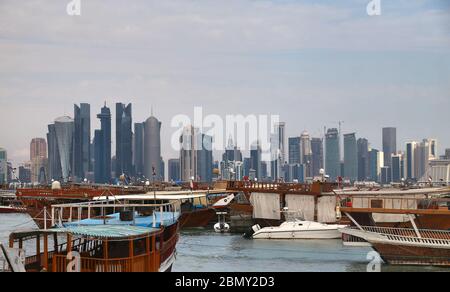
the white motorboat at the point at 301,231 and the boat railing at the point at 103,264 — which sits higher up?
the boat railing at the point at 103,264

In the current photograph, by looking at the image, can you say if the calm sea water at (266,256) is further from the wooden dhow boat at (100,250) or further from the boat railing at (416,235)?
the wooden dhow boat at (100,250)

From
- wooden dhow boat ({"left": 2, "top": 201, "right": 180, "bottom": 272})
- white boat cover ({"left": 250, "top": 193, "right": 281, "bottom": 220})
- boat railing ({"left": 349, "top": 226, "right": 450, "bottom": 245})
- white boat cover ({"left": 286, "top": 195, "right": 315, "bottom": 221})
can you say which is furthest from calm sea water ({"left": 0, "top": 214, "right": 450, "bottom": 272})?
wooden dhow boat ({"left": 2, "top": 201, "right": 180, "bottom": 272})

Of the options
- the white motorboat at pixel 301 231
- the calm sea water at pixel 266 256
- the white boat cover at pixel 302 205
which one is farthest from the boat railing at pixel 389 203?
the white boat cover at pixel 302 205

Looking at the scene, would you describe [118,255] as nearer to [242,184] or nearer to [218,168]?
[242,184]

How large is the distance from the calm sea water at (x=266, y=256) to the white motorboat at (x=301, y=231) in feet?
2.85

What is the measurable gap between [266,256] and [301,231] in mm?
7485

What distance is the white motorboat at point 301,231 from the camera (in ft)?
117

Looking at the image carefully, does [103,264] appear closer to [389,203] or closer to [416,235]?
[416,235]

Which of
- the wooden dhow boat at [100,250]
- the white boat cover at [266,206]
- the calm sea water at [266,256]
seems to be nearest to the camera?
the wooden dhow boat at [100,250]

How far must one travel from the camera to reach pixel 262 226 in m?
40.2

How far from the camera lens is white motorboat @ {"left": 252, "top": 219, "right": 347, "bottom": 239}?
35750 mm

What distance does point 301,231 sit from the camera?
118 ft
